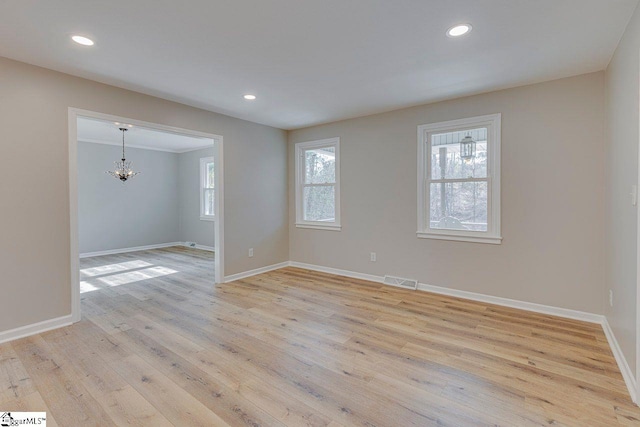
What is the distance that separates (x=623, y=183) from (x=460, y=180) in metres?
1.71

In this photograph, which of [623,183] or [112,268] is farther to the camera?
[112,268]

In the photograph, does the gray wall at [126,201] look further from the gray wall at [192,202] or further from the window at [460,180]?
the window at [460,180]

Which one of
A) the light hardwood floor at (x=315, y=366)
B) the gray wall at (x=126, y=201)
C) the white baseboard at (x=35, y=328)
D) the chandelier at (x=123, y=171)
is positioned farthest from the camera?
the gray wall at (x=126, y=201)

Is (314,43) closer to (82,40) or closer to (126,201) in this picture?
(82,40)

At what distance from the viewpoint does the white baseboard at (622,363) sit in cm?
195

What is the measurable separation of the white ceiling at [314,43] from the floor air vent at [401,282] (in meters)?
2.50

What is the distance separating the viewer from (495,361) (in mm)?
2408

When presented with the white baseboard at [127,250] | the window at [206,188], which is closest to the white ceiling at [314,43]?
the window at [206,188]

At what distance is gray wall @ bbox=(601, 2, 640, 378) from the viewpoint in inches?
80.2

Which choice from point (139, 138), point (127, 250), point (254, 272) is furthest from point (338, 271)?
point (127, 250)

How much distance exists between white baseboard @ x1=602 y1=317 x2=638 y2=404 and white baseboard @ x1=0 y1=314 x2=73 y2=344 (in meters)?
4.71

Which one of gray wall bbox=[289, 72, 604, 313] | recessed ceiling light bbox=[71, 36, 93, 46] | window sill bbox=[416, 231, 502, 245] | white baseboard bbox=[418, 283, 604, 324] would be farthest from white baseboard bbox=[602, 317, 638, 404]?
recessed ceiling light bbox=[71, 36, 93, 46]

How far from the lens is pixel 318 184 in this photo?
17.7 ft

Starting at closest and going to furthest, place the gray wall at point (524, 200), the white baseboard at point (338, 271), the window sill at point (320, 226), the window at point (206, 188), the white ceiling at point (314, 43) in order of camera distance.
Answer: the white ceiling at point (314, 43) < the gray wall at point (524, 200) < the white baseboard at point (338, 271) < the window sill at point (320, 226) < the window at point (206, 188)
